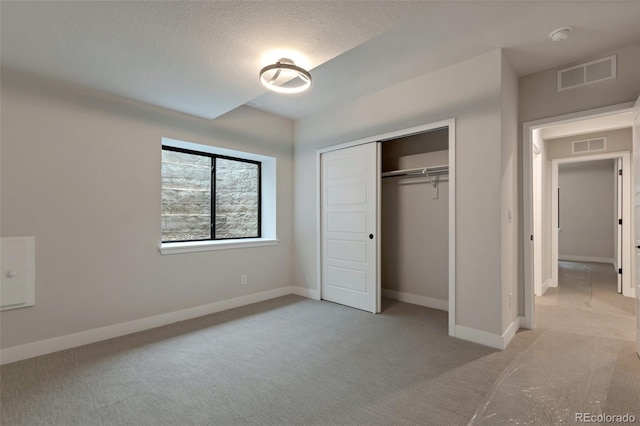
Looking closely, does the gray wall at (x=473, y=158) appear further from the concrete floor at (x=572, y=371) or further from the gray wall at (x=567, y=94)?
the concrete floor at (x=572, y=371)

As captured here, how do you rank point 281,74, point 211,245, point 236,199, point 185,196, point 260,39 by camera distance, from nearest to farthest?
point 260,39
point 281,74
point 211,245
point 185,196
point 236,199

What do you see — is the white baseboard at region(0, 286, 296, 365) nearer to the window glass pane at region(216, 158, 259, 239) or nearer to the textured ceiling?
the window glass pane at region(216, 158, 259, 239)

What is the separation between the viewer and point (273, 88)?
2564 millimetres

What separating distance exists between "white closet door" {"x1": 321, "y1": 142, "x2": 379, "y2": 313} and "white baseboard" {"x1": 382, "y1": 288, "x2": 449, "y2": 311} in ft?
2.57

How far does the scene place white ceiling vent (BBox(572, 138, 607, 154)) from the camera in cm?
447

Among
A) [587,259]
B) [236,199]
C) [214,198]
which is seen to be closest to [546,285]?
[587,259]

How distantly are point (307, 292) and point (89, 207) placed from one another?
2.88 metres

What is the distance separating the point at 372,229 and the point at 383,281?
1221 millimetres

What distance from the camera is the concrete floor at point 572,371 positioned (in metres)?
1.83

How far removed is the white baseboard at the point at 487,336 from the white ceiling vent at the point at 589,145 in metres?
3.45

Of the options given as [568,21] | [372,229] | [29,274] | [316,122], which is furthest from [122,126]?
[568,21]

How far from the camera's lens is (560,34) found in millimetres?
2430

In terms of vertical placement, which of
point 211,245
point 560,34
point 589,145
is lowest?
point 211,245

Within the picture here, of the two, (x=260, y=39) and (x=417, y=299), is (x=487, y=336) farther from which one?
(x=260, y=39)
